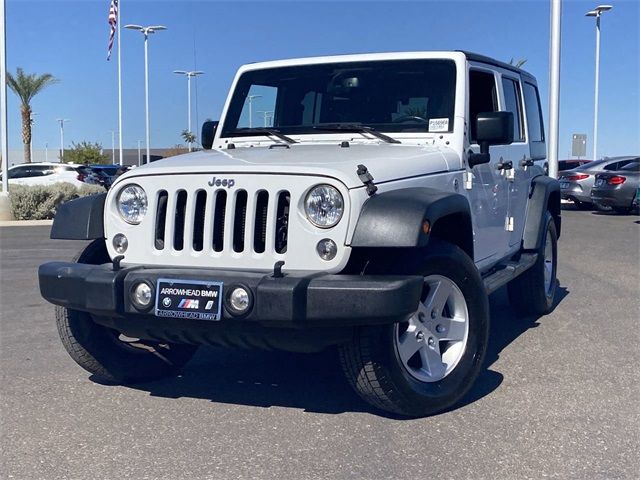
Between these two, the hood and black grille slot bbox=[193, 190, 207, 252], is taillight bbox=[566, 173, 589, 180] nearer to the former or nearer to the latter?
the hood

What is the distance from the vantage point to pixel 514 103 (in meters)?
6.90

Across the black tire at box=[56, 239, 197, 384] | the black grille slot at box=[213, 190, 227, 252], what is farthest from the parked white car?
the black grille slot at box=[213, 190, 227, 252]

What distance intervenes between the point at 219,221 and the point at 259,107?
6.52ft

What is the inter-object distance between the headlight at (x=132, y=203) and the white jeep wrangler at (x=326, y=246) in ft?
0.04

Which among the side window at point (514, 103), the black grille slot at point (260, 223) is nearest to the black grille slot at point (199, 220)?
the black grille slot at point (260, 223)

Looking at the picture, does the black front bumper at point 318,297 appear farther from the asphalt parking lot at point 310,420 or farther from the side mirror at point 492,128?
the side mirror at point 492,128

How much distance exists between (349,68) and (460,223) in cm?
153

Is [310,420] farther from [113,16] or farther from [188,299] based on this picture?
[113,16]

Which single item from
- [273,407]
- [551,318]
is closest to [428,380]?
[273,407]

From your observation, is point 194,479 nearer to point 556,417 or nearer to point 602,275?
point 556,417

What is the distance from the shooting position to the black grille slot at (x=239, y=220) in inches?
168

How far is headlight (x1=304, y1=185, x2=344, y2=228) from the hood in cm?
8

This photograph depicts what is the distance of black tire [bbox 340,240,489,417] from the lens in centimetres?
413

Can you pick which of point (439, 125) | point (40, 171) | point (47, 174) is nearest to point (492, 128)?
point (439, 125)
